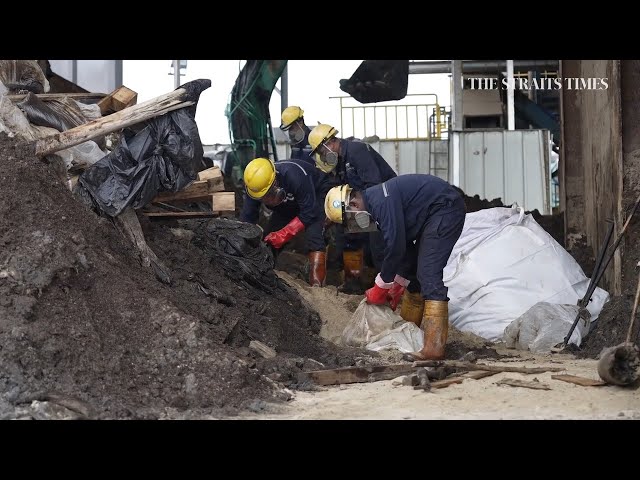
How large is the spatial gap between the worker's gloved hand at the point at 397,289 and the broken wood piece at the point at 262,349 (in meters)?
1.48

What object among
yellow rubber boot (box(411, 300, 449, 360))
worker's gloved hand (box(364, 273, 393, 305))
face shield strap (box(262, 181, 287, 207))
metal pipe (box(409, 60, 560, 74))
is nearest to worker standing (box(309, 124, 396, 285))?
face shield strap (box(262, 181, 287, 207))

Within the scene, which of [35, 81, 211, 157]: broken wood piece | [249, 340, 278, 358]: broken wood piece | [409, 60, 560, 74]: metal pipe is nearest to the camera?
[249, 340, 278, 358]: broken wood piece

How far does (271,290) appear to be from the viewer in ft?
24.3

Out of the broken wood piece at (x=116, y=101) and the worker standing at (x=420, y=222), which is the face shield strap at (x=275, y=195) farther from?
the worker standing at (x=420, y=222)

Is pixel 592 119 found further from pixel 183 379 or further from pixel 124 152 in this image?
pixel 183 379

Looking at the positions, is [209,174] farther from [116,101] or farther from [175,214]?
[116,101]

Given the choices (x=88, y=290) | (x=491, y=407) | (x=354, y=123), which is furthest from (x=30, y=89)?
(x=354, y=123)

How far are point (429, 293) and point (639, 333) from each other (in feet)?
4.86

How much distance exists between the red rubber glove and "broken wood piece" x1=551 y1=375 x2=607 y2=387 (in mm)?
3755

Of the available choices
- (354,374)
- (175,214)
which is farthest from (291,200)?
(354,374)

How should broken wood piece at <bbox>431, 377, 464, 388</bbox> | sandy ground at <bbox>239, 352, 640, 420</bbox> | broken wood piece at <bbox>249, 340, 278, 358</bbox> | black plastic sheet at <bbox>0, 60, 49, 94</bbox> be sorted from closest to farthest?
sandy ground at <bbox>239, 352, 640, 420</bbox>, broken wood piece at <bbox>431, 377, 464, 388</bbox>, broken wood piece at <bbox>249, 340, 278, 358</bbox>, black plastic sheet at <bbox>0, 60, 49, 94</bbox>

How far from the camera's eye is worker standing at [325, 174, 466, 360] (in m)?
6.11

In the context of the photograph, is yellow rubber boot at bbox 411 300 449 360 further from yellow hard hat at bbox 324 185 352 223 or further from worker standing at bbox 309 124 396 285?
worker standing at bbox 309 124 396 285

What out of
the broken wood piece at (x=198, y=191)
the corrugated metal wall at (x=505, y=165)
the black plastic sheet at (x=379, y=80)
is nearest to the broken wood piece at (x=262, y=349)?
the broken wood piece at (x=198, y=191)
